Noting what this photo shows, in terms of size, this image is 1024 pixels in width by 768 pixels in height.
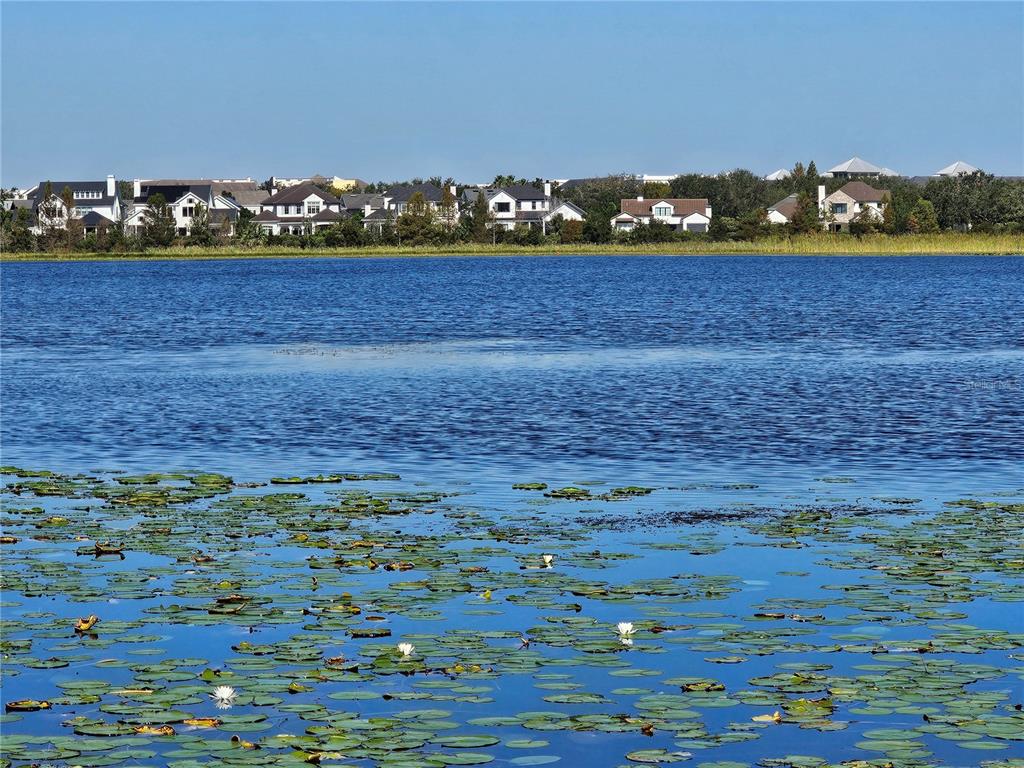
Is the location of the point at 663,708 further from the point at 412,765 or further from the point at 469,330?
the point at 469,330

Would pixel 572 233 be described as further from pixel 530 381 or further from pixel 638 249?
pixel 530 381

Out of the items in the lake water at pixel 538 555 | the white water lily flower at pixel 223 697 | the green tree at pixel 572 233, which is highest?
the green tree at pixel 572 233

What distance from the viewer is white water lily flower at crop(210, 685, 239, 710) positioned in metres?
11.2

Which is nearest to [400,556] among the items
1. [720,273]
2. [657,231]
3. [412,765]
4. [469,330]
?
[412,765]

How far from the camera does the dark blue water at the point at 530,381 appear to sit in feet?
88.0

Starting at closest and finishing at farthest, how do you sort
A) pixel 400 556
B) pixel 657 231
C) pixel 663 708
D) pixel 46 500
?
pixel 663 708, pixel 400 556, pixel 46 500, pixel 657 231

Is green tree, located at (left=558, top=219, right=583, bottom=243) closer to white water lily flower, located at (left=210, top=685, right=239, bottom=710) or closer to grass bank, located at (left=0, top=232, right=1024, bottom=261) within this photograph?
grass bank, located at (left=0, top=232, right=1024, bottom=261)

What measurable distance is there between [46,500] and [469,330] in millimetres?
43570

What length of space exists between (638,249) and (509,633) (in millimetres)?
174351

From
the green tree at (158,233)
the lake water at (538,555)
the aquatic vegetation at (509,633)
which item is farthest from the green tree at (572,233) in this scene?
the aquatic vegetation at (509,633)

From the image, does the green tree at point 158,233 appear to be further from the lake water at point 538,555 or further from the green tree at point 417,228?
the lake water at point 538,555

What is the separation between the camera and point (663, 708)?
11188 millimetres

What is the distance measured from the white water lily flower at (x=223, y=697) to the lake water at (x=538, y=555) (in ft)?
0.48

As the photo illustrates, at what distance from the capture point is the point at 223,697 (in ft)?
36.8
